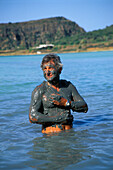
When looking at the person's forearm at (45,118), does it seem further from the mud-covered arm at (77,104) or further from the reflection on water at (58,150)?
the reflection on water at (58,150)

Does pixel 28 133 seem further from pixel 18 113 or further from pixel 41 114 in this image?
pixel 18 113

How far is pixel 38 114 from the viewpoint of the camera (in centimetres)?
498

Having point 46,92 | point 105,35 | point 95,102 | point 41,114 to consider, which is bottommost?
point 95,102

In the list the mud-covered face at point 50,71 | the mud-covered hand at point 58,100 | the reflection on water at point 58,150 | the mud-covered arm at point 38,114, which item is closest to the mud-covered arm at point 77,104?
the mud-covered hand at point 58,100

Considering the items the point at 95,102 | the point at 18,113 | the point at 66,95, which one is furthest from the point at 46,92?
the point at 95,102

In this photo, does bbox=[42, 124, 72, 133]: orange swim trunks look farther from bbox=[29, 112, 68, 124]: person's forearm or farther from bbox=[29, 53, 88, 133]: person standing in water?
bbox=[29, 112, 68, 124]: person's forearm

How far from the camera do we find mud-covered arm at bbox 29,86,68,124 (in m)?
4.97

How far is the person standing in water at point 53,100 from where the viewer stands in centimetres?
497

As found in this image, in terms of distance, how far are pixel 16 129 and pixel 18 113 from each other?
2014 mm

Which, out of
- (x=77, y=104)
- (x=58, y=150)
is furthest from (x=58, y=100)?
(x=58, y=150)

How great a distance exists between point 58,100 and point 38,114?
16.9 inches

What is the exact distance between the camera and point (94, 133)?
5.77m

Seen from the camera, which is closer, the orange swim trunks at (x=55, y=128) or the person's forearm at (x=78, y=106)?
the person's forearm at (x=78, y=106)

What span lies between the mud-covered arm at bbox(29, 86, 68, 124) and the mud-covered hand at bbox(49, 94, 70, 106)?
0.28m
